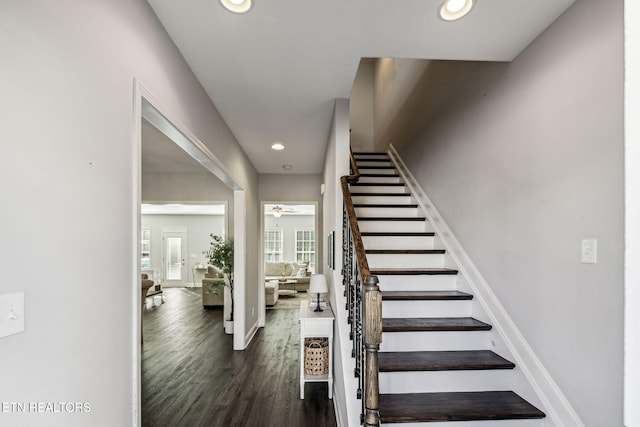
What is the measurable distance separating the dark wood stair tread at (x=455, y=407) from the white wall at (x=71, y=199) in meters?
1.42

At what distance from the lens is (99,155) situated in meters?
1.33

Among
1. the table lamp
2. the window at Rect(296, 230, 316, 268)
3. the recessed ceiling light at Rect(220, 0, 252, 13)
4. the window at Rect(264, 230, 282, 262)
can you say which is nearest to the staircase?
the table lamp

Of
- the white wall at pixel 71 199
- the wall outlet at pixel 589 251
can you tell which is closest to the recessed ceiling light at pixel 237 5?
the white wall at pixel 71 199

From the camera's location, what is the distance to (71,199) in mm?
1155

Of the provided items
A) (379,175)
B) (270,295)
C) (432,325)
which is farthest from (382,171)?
(270,295)

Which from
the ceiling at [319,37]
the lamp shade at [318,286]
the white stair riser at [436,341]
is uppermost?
the ceiling at [319,37]

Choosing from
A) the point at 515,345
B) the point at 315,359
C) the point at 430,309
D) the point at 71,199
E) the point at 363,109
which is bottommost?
the point at 315,359

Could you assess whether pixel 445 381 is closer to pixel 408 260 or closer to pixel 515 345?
pixel 515 345

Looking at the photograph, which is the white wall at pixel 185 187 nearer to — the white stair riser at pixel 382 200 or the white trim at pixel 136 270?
the white stair riser at pixel 382 200

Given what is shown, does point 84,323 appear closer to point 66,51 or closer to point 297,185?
point 66,51

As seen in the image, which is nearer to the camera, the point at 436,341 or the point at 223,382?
the point at 436,341

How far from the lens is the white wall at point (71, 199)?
94cm

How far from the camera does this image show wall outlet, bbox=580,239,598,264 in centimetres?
175
